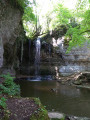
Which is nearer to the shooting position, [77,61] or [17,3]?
[17,3]

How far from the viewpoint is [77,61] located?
18219mm

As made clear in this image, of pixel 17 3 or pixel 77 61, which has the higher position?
pixel 17 3

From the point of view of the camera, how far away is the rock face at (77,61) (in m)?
17.8

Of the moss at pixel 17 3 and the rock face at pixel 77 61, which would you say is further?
the rock face at pixel 77 61

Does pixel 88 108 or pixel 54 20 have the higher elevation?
pixel 54 20

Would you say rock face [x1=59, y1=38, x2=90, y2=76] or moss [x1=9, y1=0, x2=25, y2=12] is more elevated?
moss [x1=9, y1=0, x2=25, y2=12]

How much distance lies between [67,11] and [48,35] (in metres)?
6.36

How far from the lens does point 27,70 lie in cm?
1848

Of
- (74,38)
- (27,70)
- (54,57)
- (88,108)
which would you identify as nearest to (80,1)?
(74,38)

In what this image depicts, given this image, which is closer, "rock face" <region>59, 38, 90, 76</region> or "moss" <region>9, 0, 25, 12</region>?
"moss" <region>9, 0, 25, 12</region>

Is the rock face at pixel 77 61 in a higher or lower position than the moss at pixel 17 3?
lower

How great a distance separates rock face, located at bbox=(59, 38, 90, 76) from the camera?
58.5 feet

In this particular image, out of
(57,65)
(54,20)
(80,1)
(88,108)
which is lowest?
(88,108)

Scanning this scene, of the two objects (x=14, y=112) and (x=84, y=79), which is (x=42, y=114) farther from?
(x=84, y=79)
